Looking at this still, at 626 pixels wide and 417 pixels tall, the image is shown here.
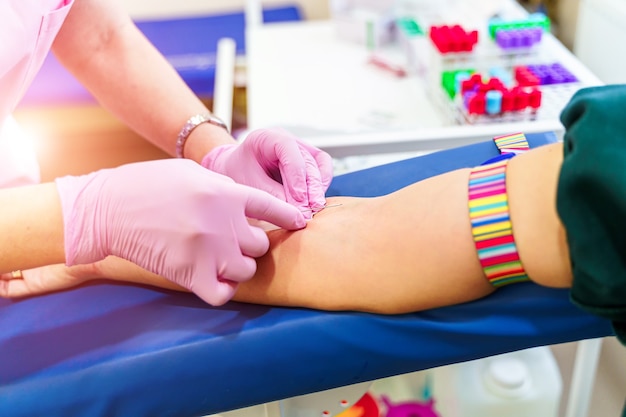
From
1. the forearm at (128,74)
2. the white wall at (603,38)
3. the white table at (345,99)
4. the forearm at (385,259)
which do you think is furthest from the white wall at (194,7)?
the forearm at (385,259)

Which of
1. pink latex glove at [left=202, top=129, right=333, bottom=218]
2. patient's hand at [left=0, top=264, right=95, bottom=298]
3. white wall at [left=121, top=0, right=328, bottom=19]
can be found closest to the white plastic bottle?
pink latex glove at [left=202, top=129, right=333, bottom=218]

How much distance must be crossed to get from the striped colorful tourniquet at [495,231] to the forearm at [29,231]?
1.66 ft

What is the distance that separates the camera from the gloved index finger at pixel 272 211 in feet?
2.60

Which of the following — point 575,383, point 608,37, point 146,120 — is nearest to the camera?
point 146,120

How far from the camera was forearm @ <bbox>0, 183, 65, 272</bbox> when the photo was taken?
30.0 inches

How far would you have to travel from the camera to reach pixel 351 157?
131 cm

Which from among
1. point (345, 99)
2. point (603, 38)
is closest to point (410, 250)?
point (345, 99)

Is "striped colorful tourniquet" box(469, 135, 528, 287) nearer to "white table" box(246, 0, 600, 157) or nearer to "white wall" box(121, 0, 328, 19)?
"white table" box(246, 0, 600, 157)

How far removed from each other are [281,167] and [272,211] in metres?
0.14

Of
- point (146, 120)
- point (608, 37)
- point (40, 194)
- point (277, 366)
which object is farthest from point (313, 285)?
point (608, 37)

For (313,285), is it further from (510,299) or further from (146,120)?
(146,120)

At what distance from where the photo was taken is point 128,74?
1.12 metres

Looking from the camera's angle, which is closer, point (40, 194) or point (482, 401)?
point (40, 194)

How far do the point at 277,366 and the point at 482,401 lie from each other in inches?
28.9
